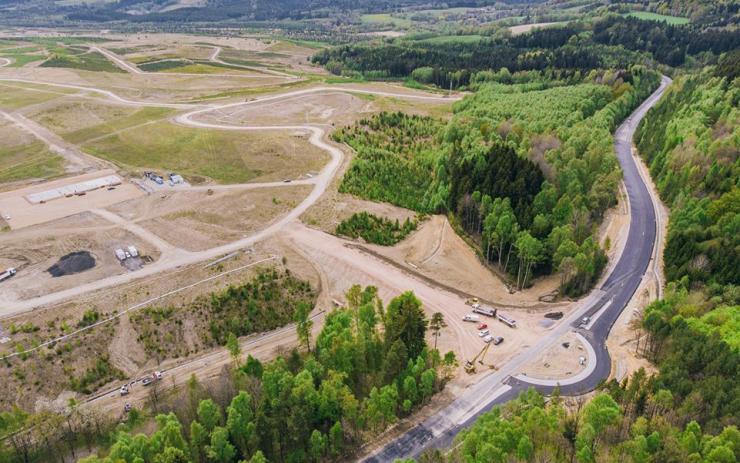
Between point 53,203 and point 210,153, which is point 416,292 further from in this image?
point 53,203

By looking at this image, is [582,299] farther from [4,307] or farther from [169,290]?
[4,307]

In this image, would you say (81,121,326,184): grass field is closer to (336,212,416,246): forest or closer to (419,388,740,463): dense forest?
(336,212,416,246): forest

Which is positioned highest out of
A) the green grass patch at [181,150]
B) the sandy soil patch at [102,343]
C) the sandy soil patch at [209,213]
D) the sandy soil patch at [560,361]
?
the green grass patch at [181,150]

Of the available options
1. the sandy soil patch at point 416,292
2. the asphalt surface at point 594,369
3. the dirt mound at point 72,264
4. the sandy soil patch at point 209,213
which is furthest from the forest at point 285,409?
the sandy soil patch at point 209,213

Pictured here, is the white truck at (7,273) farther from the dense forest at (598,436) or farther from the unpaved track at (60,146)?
the dense forest at (598,436)

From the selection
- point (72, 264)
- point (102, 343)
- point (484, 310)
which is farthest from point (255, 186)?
point (484, 310)

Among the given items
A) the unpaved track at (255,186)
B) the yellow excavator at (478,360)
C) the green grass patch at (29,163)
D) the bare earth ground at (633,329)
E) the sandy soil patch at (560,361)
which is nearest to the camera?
the sandy soil patch at (560,361)

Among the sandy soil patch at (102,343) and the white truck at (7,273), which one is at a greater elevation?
the white truck at (7,273)

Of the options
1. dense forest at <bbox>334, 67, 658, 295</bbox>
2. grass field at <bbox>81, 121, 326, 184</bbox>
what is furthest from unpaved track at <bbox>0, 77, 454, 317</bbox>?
dense forest at <bbox>334, 67, 658, 295</bbox>
